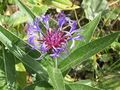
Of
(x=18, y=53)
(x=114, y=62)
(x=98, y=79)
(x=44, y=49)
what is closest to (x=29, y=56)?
(x=18, y=53)

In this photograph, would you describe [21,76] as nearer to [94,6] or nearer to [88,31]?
[88,31]

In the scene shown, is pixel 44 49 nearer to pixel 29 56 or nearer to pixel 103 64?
pixel 29 56

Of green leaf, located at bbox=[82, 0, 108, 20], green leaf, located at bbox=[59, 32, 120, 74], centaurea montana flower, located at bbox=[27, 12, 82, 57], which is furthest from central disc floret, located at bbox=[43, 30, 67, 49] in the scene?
green leaf, located at bbox=[82, 0, 108, 20]

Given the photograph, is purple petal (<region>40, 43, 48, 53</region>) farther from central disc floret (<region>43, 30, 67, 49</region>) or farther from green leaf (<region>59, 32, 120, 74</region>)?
green leaf (<region>59, 32, 120, 74</region>)

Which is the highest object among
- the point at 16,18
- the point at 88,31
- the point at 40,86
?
the point at 16,18

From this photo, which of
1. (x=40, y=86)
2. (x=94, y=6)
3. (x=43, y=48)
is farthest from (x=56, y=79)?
(x=94, y=6)

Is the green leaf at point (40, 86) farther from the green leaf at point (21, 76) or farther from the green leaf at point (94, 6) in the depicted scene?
the green leaf at point (94, 6)
